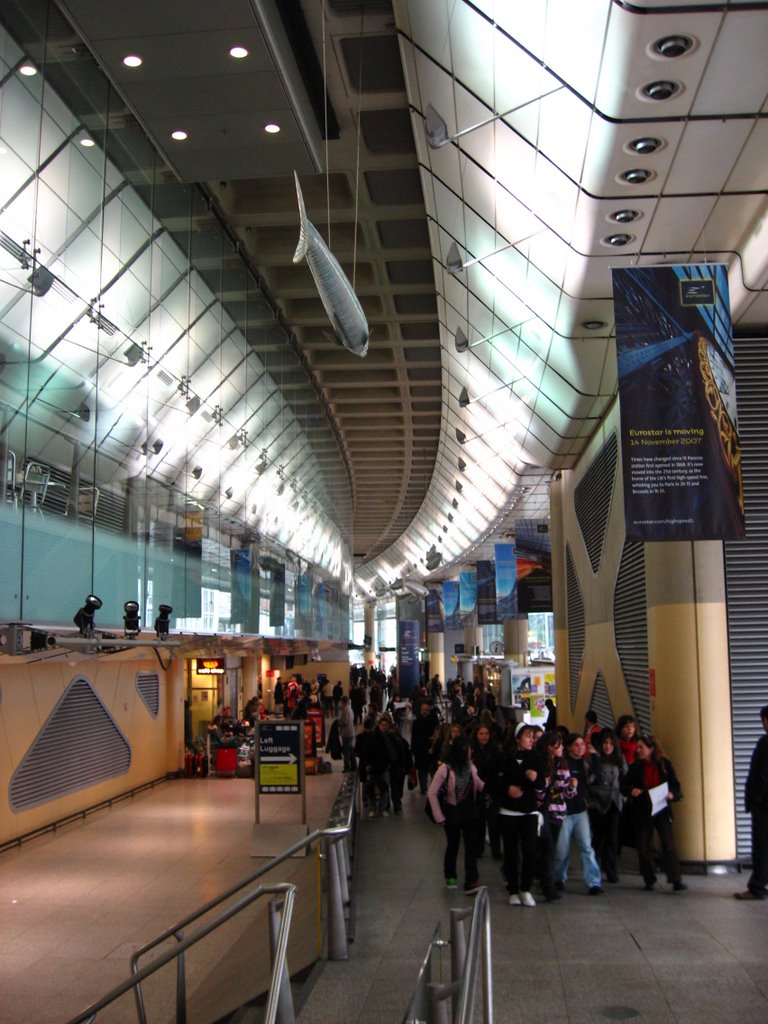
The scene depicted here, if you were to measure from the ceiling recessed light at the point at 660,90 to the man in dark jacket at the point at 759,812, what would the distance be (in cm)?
511

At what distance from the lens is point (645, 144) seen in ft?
25.1

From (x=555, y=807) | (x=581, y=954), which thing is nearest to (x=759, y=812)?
(x=555, y=807)

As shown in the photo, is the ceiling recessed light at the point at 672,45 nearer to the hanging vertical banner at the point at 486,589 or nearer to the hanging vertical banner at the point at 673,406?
the hanging vertical banner at the point at 673,406

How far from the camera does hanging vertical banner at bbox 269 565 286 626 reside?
17891 millimetres

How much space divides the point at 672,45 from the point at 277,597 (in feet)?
43.4

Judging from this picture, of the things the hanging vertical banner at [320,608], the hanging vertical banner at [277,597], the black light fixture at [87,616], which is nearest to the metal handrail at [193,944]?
the black light fixture at [87,616]

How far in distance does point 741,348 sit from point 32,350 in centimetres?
729

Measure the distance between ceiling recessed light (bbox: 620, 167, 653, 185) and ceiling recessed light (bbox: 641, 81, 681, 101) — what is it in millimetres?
970

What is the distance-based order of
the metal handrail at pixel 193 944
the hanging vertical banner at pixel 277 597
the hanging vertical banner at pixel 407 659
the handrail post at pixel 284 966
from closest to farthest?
the metal handrail at pixel 193 944, the handrail post at pixel 284 966, the hanging vertical banner at pixel 277 597, the hanging vertical banner at pixel 407 659

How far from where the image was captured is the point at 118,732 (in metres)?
18.5

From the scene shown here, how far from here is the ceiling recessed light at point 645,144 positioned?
24.9 feet

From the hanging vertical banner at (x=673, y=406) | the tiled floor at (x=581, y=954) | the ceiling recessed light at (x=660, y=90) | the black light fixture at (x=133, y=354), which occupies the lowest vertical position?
the tiled floor at (x=581, y=954)

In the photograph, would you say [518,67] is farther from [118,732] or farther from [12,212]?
[118,732]

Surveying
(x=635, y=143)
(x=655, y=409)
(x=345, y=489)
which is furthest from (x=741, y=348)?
(x=345, y=489)
